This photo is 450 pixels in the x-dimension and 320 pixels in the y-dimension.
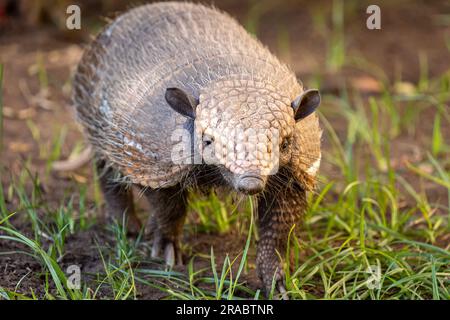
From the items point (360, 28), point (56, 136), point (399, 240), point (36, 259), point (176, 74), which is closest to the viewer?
point (176, 74)

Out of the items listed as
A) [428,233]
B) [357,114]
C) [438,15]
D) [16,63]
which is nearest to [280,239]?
[428,233]

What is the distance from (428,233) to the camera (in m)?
6.25

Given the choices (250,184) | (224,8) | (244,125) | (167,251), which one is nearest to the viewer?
(250,184)

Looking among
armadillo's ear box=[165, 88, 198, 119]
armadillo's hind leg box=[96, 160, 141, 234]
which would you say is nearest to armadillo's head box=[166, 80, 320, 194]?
armadillo's ear box=[165, 88, 198, 119]

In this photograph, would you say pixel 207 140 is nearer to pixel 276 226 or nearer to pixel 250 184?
pixel 250 184

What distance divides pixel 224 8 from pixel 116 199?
538 centimetres

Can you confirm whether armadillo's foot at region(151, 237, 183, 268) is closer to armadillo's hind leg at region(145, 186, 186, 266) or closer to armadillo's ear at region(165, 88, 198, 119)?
armadillo's hind leg at region(145, 186, 186, 266)

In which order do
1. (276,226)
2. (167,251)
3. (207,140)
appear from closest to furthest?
(207,140), (276,226), (167,251)

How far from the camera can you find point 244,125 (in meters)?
4.46

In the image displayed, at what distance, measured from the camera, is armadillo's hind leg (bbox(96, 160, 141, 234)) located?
21.3ft

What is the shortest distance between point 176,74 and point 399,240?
2088 millimetres

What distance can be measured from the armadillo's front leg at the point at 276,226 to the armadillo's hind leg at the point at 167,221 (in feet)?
1.92

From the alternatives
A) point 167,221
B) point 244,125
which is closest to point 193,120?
point 244,125

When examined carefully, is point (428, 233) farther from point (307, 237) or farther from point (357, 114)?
point (357, 114)
